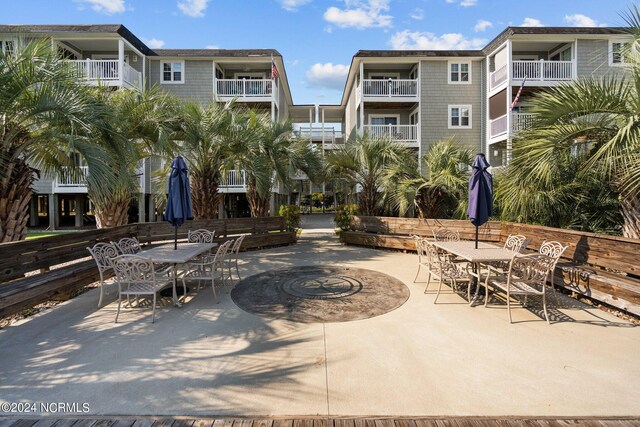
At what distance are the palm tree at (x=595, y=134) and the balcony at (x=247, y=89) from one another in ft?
51.0

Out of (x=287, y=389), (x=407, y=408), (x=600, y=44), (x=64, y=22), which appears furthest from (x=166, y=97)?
(x=600, y=44)

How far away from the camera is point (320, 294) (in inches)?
245

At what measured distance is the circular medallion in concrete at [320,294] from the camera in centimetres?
523

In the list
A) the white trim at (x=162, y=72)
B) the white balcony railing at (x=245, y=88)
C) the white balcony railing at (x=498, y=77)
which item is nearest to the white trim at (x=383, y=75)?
the white balcony railing at (x=498, y=77)

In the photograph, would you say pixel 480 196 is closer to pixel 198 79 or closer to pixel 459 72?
pixel 459 72

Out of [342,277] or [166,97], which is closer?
[342,277]

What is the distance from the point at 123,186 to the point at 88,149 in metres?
1.06

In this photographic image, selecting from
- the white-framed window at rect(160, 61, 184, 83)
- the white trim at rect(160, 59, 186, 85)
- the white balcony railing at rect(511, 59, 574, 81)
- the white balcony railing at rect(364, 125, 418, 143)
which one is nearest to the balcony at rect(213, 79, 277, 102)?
the white trim at rect(160, 59, 186, 85)

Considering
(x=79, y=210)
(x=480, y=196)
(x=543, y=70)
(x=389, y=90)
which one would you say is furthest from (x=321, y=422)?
(x=79, y=210)

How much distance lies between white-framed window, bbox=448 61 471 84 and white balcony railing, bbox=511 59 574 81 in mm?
2665

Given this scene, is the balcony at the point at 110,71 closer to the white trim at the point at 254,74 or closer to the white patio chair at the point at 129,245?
the white trim at the point at 254,74

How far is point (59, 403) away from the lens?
2.95 meters

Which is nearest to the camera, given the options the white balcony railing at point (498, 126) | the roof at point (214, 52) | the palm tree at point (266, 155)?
the palm tree at point (266, 155)

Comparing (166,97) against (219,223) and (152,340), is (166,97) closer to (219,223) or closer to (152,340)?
(219,223)
